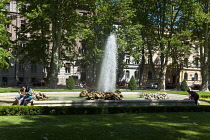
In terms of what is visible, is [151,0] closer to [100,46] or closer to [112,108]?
[100,46]

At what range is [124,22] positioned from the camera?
35469 millimetres

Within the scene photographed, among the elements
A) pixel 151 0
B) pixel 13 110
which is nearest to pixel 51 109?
pixel 13 110

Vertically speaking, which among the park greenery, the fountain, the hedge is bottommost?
the hedge

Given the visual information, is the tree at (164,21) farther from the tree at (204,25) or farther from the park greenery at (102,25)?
the tree at (204,25)

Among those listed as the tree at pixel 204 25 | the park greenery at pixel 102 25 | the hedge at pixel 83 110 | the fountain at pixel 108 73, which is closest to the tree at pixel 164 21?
the park greenery at pixel 102 25

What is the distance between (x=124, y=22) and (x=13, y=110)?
88.1ft

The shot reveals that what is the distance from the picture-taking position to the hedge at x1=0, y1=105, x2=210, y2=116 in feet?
37.2

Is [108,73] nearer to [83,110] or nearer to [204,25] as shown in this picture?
[83,110]

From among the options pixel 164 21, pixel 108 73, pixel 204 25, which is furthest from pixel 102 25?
pixel 204 25

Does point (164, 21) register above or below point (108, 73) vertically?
above

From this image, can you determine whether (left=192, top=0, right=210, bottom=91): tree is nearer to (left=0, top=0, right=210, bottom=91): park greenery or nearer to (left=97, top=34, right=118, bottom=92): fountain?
(left=0, top=0, right=210, bottom=91): park greenery

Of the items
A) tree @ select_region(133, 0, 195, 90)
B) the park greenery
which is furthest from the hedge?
tree @ select_region(133, 0, 195, 90)

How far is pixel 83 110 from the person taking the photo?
39.9 feet

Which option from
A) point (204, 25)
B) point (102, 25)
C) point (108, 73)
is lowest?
point (108, 73)
